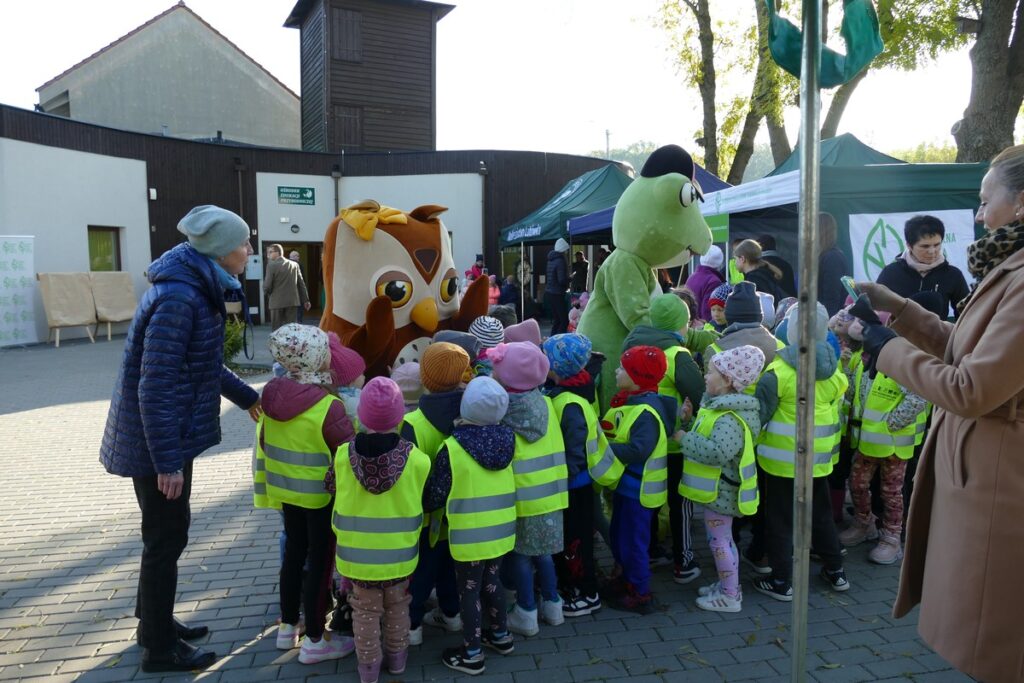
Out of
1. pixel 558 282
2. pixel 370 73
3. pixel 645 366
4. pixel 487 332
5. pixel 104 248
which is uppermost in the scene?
pixel 370 73

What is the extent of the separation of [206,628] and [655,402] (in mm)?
2439

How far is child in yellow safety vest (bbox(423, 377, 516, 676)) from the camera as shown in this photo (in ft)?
9.87

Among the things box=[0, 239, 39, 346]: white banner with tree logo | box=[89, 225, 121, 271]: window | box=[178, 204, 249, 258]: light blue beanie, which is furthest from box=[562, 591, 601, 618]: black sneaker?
box=[89, 225, 121, 271]: window

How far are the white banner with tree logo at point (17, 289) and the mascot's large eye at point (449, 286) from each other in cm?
1231

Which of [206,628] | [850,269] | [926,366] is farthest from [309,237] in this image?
[926,366]

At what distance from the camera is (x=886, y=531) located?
4.29 metres

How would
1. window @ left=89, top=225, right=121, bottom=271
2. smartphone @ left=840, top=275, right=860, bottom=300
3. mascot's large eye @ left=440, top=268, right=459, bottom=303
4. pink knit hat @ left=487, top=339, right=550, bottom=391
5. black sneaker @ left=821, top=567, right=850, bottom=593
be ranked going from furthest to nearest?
window @ left=89, top=225, right=121, bottom=271 < mascot's large eye @ left=440, top=268, right=459, bottom=303 < black sneaker @ left=821, top=567, right=850, bottom=593 < pink knit hat @ left=487, top=339, right=550, bottom=391 < smartphone @ left=840, top=275, right=860, bottom=300

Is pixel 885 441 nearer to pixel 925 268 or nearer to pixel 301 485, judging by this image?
pixel 925 268

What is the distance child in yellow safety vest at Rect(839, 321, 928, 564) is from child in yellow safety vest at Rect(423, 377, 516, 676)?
93.1 inches

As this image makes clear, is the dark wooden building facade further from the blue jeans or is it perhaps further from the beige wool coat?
the beige wool coat

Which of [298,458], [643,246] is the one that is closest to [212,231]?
[298,458]

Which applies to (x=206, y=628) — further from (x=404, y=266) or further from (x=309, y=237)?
(x=309, y=237)

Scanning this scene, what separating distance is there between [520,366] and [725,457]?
113cm

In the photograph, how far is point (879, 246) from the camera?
693cm
